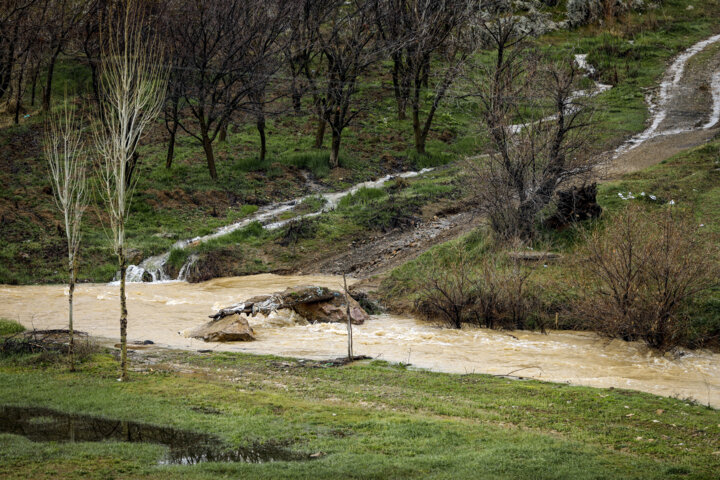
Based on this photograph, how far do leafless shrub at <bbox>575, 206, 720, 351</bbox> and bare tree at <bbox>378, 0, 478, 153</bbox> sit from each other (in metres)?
22.9

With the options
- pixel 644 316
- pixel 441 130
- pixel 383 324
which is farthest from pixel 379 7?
pixel 644 316

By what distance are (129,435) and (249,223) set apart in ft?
69.4

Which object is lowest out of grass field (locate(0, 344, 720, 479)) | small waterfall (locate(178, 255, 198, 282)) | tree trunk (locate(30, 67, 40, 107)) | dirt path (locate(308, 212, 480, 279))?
grass field (locate(0, 344, 720, 479))

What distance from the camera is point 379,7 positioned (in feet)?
142

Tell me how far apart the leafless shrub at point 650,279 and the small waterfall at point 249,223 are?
16.2m

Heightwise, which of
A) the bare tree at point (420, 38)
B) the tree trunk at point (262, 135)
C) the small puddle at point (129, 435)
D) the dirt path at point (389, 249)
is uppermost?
the bare tree at point (420, 38)

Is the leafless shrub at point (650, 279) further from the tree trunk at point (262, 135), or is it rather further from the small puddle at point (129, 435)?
the tree trunk at point (262, 135)

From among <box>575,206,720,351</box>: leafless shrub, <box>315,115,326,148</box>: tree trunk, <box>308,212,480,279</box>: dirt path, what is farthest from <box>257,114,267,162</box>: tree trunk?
<box>575,206,720,351</box>: leafless shrub

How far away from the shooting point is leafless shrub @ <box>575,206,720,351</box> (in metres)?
15.9

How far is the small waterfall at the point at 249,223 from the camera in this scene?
88.6 ft

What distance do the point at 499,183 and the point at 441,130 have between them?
2224cm

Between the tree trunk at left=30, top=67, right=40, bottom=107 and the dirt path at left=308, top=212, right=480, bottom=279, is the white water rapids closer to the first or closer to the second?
the dirt path at left=308, top=212, right=480, bottom=279

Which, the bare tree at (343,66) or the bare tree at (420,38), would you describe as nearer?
the bare tree at (343,66)

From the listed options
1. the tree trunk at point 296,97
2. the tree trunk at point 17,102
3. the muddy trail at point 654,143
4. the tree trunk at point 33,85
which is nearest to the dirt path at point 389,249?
the muddy trail at point 654,143
